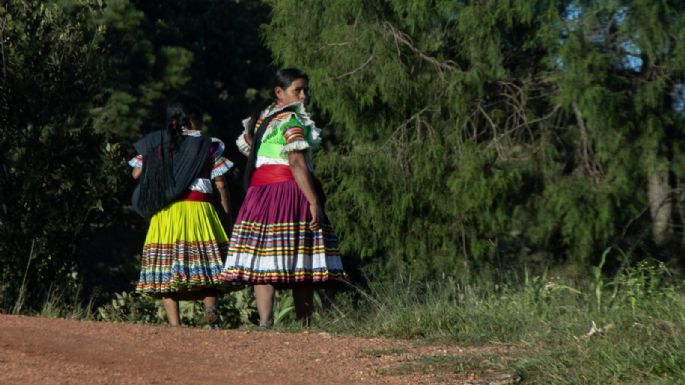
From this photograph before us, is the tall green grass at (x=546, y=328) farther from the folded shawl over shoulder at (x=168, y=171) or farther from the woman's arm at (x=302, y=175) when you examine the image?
the folded shawl over shoulder at (x=168, y=171)

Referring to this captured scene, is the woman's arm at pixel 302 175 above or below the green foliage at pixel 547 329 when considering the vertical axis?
above

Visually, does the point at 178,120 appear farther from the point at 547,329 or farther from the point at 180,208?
the point at 547,329

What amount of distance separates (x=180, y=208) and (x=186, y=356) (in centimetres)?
291

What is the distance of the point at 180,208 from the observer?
27.3 feet

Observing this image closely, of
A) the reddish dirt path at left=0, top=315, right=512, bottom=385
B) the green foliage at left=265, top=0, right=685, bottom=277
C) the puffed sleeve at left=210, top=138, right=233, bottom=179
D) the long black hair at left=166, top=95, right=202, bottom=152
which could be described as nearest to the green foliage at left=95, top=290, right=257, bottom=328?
the green foliage at left=265, top=0, right=685, bottom=277

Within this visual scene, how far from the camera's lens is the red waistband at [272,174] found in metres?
7.71

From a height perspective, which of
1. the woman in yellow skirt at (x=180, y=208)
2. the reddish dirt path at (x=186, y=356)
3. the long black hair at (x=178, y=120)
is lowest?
the reddish dirt path at (x=186, y=356)

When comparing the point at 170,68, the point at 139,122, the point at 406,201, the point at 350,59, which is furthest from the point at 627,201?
the point at 170,68

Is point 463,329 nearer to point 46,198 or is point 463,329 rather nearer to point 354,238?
→ point 46,198

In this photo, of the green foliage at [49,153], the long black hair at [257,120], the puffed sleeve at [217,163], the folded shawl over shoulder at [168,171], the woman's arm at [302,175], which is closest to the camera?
the woman's arm at [302,175]

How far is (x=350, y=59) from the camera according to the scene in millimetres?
13227

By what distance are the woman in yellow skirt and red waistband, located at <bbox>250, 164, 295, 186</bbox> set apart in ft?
2.02

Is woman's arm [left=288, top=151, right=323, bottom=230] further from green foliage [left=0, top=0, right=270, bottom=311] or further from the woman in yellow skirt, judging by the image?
green foliage [left=0, top=0, right=270, bottom=311]

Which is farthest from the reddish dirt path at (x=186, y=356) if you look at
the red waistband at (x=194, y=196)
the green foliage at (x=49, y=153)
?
the green foliage at (x=49, y=153)
